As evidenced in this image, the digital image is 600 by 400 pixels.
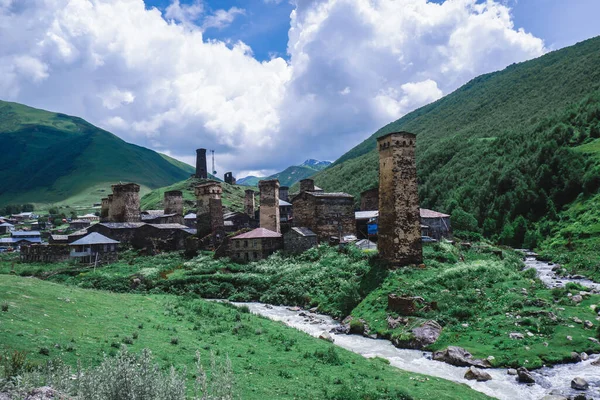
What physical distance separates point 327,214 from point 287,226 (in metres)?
9.07

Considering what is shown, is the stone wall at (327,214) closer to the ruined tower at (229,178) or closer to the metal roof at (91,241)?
the metal roof at (91,241)

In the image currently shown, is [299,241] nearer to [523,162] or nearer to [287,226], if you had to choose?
[287,226]

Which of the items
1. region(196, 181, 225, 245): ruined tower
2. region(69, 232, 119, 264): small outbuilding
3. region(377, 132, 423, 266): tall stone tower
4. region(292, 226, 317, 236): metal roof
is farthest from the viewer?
region(196, 181, 225, 245): ruined tower

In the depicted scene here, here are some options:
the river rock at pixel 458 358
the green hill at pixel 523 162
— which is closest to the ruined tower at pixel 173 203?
the green hill at pixel 523 162

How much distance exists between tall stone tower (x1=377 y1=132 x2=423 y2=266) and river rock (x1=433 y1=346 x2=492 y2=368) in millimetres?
11915

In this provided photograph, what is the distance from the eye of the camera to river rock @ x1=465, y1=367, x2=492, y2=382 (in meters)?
19.3

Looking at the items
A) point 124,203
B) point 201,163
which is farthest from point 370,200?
point 201,163

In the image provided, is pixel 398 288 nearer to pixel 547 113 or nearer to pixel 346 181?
pixel 547 113

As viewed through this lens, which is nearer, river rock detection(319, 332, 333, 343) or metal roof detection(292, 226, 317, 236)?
river rock detection(319, 332, 333, 343)

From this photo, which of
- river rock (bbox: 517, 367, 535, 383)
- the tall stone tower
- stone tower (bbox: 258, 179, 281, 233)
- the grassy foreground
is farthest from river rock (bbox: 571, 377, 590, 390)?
stone tower (bbox: 258, 179, 281, 233)

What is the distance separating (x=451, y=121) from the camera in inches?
6865

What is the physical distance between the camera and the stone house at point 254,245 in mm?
49125

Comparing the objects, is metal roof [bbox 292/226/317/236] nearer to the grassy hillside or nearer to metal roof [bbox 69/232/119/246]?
metal roof [bbox 69/232/119/246]

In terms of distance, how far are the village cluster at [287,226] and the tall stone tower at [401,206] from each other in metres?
0.08
